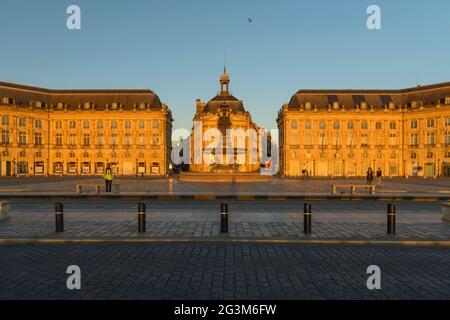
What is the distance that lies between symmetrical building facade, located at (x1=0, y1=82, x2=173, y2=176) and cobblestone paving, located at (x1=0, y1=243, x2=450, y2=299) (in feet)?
266

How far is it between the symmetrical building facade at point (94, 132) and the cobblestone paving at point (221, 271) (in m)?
81.2

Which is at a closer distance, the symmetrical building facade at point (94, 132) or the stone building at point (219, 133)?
the symmetrical building facade at point (94, 132)

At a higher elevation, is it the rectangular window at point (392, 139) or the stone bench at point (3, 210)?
the rectangular window at point (392, 139)

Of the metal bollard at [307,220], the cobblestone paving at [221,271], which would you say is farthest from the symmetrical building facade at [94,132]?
the cobblestone paving at [221,271]

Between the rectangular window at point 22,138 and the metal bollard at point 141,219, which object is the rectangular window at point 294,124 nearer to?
the rectangular window at point 22,138

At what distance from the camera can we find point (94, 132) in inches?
3617

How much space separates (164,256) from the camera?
9648 millimetres

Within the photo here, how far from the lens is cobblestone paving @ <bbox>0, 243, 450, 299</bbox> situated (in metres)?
6.86

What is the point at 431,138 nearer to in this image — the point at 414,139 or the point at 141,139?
the point at 414,139

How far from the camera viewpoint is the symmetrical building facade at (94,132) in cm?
8986

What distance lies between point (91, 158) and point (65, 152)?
679cm

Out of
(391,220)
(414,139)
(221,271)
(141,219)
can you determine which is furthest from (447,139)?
(221,271)

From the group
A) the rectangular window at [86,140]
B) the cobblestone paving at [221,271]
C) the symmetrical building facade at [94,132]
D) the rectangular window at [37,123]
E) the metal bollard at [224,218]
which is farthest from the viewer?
the rectangular window at [86,140]
